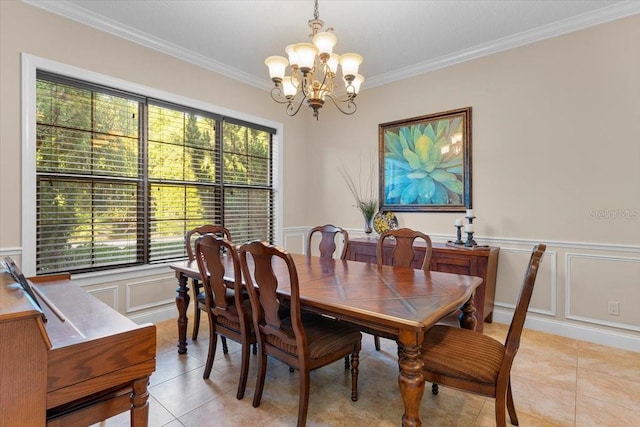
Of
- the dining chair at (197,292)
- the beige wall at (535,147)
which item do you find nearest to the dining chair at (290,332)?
the dining chair at (197,292)

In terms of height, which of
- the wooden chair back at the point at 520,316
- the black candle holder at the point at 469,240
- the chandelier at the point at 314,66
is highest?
the chandelier at the point at 314,66

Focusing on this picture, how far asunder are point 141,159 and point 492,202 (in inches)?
144

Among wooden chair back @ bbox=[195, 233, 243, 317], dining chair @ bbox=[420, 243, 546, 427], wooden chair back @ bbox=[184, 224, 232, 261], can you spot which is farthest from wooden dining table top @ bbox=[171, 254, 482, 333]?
wooden chair back @ bbox=[184, 224, 232, 261]

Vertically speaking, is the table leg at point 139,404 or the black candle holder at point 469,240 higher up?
the black candle holder at point 469,240

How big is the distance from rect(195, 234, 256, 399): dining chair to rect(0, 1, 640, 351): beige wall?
139 centimetres

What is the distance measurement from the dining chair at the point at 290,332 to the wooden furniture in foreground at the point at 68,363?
702 millimetres

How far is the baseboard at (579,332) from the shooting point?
9.21 ft

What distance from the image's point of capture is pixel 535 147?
10.6 feet

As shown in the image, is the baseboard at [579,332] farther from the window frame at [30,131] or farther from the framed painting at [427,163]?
the window frame at [30,131]

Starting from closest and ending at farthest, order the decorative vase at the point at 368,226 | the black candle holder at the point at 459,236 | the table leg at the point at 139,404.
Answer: the table leg at the point at 139,404 < the black candle holder at the point at 459,236 < the decorative vase at the point at 368,226

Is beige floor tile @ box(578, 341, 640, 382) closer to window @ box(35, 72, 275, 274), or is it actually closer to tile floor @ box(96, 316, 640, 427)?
tile floor @ box(96, 316, 640, 427)

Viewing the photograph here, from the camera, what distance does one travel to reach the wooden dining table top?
5.04 feet

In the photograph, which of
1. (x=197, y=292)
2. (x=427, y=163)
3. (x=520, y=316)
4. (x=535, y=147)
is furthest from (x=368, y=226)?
(x=520, y=316)

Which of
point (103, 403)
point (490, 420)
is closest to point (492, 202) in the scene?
point (490, 420)
